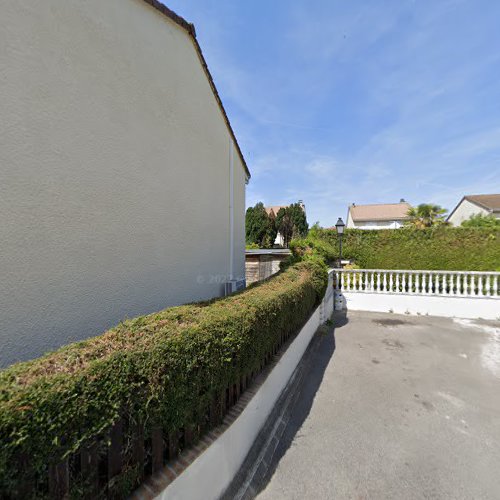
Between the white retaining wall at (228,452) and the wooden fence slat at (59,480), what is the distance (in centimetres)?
66

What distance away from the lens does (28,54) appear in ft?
8.15

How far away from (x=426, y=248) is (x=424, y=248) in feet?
0.28

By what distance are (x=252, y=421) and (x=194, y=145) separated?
202 inches

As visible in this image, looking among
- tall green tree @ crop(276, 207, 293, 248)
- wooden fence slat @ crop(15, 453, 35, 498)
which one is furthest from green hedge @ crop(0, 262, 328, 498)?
tall green tree @ crop(276, 207, 293, 248)

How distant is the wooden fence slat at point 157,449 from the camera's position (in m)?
1.74

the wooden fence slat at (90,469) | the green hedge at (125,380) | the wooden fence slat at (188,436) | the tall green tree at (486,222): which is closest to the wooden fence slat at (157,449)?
the green hedge at (125,380)

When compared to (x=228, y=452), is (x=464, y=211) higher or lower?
higher

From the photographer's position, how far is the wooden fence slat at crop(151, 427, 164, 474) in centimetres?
174

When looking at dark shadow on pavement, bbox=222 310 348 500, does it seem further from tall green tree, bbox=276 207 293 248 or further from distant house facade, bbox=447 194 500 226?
distant house facade, bbox=447 194 500 226

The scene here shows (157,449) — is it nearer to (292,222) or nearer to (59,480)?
(59,480)

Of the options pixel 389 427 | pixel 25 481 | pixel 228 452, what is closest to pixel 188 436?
pixel 228 452

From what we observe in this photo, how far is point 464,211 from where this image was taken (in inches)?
1284

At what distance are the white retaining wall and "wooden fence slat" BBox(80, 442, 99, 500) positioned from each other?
47 centimetres

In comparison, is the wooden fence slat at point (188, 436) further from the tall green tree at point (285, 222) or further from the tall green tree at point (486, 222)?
the tall green tree at point (285, 222)
